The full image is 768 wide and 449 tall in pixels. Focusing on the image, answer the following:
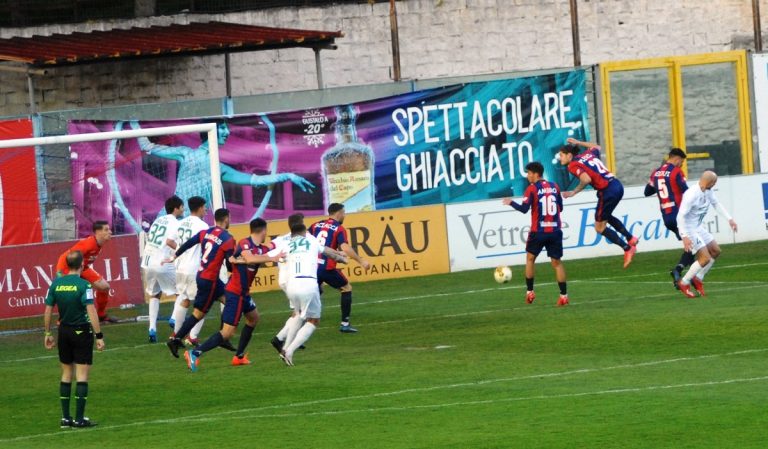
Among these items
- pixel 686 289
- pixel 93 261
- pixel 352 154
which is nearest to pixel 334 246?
pixel 93 261

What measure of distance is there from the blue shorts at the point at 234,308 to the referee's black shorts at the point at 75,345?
12.0 ft

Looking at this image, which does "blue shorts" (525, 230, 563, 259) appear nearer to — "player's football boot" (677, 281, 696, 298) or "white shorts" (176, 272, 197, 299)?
"player's football boot" (677, 281, 696, 298)

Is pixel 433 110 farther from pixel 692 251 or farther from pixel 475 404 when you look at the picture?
pixel 475 404

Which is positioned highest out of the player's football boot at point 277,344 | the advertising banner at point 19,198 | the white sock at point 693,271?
the advertising banner at point 19,198

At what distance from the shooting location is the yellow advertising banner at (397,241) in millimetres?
30125

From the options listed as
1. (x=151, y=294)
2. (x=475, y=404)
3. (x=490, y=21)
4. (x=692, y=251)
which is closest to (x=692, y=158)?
(x=490, y=21)

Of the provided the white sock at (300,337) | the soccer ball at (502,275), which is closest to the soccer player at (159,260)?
the white sock at (300,337)

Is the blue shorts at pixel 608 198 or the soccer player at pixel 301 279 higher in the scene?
the blue shorts at pixel 608 198

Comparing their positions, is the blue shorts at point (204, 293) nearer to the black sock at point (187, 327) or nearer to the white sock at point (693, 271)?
the black sock at point (187, 327)

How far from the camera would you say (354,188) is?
33344mm

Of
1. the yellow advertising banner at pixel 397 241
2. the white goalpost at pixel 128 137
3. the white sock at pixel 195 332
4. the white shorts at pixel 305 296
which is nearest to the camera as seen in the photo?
the white shorts at pixel 305 296

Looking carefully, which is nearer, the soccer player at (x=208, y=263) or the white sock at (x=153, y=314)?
the soccer player at (x=208, y=263)

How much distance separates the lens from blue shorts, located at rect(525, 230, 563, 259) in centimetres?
2369

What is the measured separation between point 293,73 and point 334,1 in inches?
77.3
